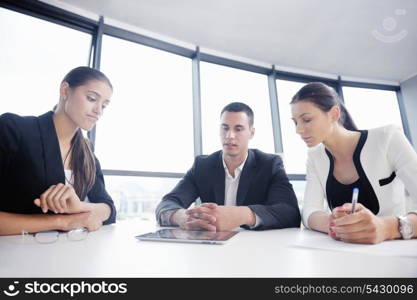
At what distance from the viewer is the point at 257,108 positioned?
426 cm

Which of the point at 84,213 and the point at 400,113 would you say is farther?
the point at 400,113

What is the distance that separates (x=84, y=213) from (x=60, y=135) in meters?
0.51

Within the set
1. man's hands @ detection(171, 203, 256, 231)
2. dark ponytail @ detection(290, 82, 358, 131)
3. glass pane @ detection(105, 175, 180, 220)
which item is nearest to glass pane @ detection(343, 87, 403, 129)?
dark ponytail @ detection(290, 82, 358, 131)

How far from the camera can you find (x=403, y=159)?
3.43ft

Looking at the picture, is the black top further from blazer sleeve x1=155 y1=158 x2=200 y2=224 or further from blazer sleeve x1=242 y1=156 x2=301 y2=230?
blazer sleeve x1=155 y1=158 x2=200 y2=224

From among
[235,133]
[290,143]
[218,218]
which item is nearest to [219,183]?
[235,133]

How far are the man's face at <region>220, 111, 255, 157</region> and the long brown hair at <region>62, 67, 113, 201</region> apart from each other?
0.80 metres

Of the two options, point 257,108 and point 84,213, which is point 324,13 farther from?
point 84,213

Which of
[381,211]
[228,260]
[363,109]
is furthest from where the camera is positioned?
[363,109]

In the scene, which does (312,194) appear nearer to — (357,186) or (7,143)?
(357,186)

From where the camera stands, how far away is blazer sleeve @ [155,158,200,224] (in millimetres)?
1281

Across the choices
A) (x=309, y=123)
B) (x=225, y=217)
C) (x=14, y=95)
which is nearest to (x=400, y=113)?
(x=309, y=123)

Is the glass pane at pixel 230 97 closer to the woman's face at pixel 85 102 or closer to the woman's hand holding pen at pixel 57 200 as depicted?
the woman's face at pixel 85 102

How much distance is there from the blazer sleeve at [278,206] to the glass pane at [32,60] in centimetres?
232
